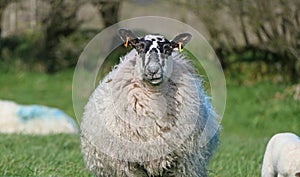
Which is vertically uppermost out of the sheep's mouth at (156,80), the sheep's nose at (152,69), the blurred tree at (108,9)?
the sheep's nose at (152,69)

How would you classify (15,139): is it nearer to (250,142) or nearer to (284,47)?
(250,142)

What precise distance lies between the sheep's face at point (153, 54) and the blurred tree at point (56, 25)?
40.0 feet

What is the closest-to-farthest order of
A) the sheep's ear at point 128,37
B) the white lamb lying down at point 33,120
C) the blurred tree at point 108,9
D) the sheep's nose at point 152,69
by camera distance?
the sheep's nose at point 152,69 < the sheep's ear at point 128,37 < the white lamb lying down at point 33,120 < the blurred tree at point 108,9

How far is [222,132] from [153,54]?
830 cm

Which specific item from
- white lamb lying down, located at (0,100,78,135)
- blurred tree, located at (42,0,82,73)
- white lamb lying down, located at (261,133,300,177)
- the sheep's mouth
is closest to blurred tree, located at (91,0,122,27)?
blurred tree, located at (42,0,82,73)

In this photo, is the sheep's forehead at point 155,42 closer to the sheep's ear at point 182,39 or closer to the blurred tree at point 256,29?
the sheep's ear at point 182,39

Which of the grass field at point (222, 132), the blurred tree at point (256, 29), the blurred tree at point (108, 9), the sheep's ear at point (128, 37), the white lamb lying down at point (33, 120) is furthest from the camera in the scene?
the blurred tree at point (108, 9)

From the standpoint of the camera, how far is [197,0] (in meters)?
16.4

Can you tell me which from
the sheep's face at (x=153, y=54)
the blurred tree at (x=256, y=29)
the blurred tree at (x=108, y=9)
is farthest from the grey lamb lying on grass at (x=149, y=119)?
the blurred tree at (x=108, y=9)

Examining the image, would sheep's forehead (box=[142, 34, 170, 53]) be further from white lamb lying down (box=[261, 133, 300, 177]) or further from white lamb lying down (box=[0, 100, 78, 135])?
white lamb lying down (box=[0, 100, 78, 135])

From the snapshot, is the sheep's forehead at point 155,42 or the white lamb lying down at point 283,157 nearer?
the sheep's forehead at point 155,42

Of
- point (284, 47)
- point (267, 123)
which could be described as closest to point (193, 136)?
point (267, 123)

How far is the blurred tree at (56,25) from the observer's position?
17.9 m

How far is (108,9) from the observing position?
58.6ft
